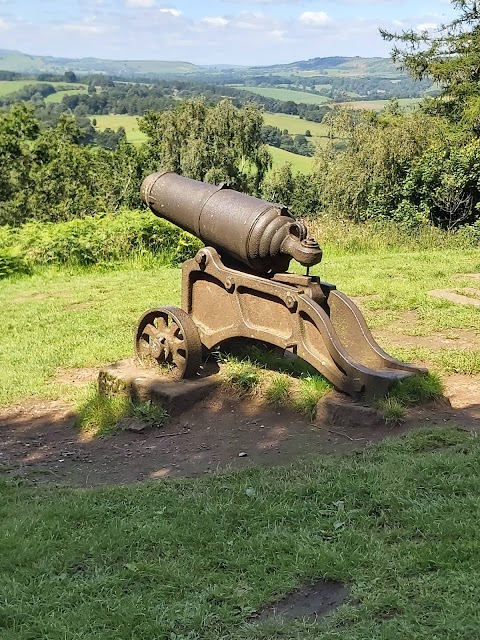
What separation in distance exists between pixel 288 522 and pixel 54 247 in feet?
33.2

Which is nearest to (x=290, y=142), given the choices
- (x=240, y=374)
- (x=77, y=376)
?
(x=77, y=376)

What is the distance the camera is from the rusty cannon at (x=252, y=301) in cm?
548

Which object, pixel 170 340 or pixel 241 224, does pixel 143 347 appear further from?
pixel 241 224

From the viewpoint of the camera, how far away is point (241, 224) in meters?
5.77

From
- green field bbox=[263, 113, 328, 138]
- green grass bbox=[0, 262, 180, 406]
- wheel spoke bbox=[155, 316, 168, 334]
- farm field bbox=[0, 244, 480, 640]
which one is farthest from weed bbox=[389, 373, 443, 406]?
green field bbox=[263, 113, 328, 138]

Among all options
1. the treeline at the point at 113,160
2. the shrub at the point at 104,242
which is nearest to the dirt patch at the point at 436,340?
the shrub at the point at 104,242

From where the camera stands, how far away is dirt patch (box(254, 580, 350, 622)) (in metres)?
2.83

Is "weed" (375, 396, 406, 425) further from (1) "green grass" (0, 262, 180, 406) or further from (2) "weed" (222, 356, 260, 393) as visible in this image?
(1) "green grass" (0, 262, 180, 406)

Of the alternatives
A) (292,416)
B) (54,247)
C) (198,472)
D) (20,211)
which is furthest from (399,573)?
(20,211)

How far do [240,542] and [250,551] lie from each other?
107 millimetres

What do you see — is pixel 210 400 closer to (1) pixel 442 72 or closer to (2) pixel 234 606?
(2) pixel 234 606

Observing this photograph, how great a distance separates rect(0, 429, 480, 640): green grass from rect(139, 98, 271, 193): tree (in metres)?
32.5

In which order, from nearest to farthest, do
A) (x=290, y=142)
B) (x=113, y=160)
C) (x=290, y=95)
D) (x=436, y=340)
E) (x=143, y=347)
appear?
1. (x=143, y=347)
2. (x=436, y=340)
3. (x=113, y=160)
4. (x=290, y=142)
5. (x=290, y=95)

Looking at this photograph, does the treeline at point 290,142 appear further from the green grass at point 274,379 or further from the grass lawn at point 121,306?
the green grass at point 274,379
